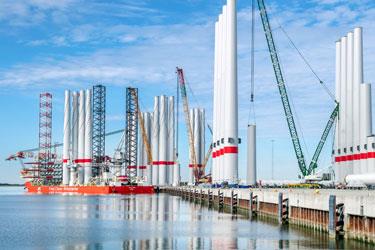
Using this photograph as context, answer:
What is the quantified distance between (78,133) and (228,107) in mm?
83425

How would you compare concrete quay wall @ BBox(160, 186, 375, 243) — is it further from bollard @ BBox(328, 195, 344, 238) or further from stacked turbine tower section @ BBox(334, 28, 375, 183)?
stacked turbine tower section @ BBox(334, 28, 375, 183)

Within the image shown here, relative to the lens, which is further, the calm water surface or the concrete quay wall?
the calm water surface

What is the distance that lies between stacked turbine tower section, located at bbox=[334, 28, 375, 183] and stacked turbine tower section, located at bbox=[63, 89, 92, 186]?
235ft

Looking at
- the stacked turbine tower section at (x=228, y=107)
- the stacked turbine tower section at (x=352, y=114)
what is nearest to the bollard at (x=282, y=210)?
the stacked turbine tower section at (x=228, y=107)

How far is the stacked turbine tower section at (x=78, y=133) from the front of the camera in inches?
7372

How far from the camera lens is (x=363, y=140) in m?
135

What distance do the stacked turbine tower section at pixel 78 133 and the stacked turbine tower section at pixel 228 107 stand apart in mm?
68331

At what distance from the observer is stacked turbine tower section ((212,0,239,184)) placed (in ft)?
384

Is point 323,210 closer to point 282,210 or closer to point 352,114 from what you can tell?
point 282,210

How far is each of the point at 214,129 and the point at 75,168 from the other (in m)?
73.6

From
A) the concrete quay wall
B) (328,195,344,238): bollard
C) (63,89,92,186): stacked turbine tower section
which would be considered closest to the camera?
the concrete quay wall

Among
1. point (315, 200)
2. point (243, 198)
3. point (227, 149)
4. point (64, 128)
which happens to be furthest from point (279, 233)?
point (64, 128)

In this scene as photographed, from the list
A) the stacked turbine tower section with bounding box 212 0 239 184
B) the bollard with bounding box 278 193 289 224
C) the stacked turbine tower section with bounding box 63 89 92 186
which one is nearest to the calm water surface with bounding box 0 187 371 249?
the bollard with bounding box 278 193 289 224

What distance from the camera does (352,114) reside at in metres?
143
